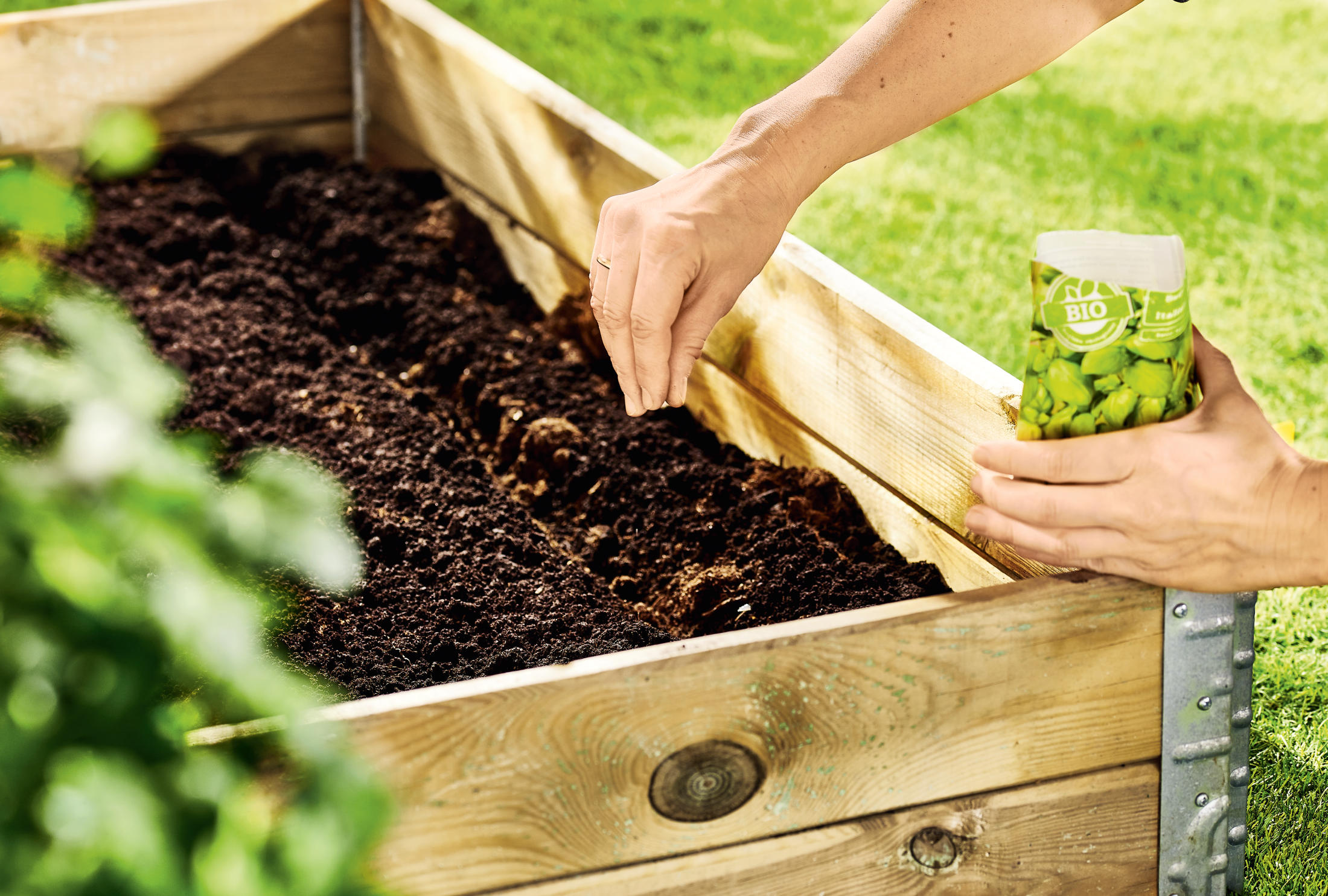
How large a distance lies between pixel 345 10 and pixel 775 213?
2094mm

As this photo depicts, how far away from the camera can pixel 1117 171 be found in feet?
12.3

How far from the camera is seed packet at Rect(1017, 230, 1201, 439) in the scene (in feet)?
3.97

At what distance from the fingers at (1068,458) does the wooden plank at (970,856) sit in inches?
13.4

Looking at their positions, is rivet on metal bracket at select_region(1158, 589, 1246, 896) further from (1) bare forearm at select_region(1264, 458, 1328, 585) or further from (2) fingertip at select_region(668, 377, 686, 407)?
(2) fingertip at select_region(668, 377, 686, 407)

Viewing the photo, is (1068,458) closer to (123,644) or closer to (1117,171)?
(123,644)

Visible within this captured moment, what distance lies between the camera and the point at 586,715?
117 cm

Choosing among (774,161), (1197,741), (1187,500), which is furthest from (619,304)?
(1197,741)

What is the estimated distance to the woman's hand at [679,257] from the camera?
1.51 metres

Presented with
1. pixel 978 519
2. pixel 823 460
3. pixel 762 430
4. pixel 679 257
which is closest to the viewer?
pixel 978 519

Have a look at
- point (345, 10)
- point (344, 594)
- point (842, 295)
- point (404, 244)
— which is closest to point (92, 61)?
point (345, 10)

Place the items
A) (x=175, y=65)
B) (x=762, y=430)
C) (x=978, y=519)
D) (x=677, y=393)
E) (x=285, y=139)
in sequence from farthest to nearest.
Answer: (x=285, y=139)
(x=175, y=65)
(x=762, y=430)
(x=677, y=393)
(x=978, y=519)

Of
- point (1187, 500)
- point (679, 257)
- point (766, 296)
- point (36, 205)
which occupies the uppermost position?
point (36, 205)

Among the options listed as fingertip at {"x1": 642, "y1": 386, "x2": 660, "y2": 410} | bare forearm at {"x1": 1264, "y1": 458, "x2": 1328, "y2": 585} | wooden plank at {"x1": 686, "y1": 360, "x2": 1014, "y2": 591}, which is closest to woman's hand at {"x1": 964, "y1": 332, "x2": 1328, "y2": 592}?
bare forearm at {"x1": 1264, "y1": 458, "x2": 1328, "y2": 585}

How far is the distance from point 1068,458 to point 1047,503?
5 cm
